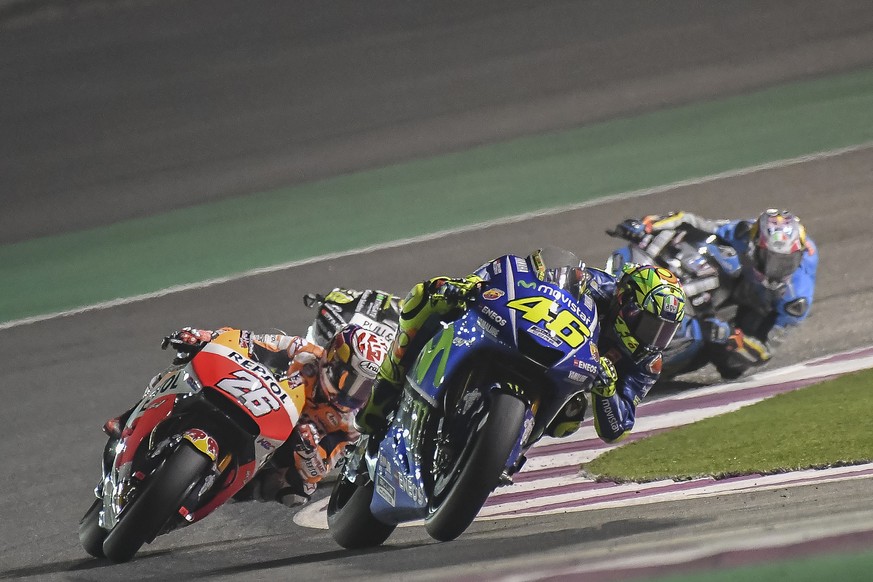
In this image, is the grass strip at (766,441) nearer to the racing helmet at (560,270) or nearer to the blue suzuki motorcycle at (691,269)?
the blue suzuki motorcycle at (691,269)

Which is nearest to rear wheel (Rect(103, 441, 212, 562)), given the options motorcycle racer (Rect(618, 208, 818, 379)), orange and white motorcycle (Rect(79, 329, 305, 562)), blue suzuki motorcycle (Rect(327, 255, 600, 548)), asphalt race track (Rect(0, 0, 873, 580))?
orange and white motorcycle (Rect(79, 329, 305, 562))

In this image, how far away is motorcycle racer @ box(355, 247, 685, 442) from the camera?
5688mm

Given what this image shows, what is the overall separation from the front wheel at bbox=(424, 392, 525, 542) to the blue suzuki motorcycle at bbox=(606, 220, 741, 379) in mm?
4460

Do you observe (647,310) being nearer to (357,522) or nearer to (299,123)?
(357,522)

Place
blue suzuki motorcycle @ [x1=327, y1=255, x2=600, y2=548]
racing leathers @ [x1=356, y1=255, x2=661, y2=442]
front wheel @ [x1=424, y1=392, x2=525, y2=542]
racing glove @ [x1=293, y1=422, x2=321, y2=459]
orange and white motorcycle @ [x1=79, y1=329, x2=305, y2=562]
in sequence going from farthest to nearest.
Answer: racing glove @ [x1=293, y1=422, x2=321, y2=459] → orange and white motorcycle @ [x1=79, y1=329, x2=305, y2=562] → racing leathers @ [x1=356, y1=255, x2=661, y2=442] → blue suzuki motorcycle @ [x1=327, y1=255, x2=600, y2=548] → front wheel @ [x1=424, y1=392, x2=525, y2=542]

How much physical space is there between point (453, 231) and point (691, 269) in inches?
105

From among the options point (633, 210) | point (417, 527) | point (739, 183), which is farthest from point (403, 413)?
point (739, 183)

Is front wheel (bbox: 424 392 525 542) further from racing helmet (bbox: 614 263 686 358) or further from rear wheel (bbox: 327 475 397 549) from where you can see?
rear wheel (bbox: 327 475 397 549)

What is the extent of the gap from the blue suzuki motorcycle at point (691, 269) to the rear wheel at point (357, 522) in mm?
3618

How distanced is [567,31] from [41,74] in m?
5.72

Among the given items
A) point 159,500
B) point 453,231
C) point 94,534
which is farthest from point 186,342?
point 453,231

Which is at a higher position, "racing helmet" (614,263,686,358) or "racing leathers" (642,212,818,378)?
"racing helmet" (614,263,686,358)

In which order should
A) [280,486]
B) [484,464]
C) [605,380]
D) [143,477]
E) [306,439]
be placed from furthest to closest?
[280,486] < [306,439] < [143,477] < [605,380] < [484,464]

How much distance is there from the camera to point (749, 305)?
9.75 metres
